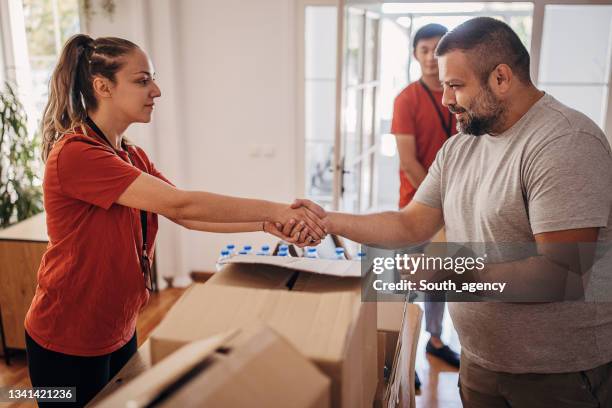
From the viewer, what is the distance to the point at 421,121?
9.68ft

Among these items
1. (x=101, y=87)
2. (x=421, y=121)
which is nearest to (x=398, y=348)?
(x=101, y=87)

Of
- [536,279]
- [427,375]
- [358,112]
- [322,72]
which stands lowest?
[427,375]

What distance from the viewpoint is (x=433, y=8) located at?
6172 millimetres

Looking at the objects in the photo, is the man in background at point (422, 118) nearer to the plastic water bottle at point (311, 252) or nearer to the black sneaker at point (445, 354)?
the black sneaker at point (445, 354)

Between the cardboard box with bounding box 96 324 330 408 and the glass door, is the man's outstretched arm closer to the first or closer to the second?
the cardboard box with bounding box 96 324 330 408

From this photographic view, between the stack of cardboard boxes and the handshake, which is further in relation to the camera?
the handshake

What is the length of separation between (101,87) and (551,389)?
1.43 meters

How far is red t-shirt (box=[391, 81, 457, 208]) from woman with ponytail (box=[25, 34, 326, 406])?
5.01ft

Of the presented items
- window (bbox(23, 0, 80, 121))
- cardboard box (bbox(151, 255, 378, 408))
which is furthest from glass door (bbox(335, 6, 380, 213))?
cardboard box (bbox(151, 255, 378, 408))

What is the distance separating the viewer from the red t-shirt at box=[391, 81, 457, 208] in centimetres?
293

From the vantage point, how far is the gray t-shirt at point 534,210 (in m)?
1.16

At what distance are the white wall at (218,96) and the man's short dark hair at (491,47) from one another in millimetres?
2545

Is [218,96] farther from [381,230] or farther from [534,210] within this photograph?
[534,210]

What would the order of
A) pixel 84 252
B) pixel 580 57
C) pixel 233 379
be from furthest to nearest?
pixel 580 57
pixel 84 252
pixel 233 379
